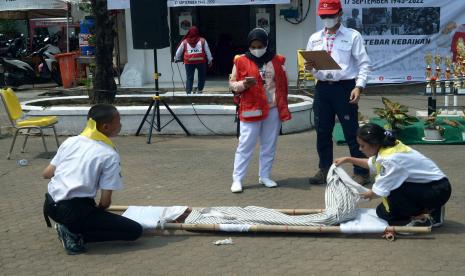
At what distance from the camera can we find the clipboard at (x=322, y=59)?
271 inches

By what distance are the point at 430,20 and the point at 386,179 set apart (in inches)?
408

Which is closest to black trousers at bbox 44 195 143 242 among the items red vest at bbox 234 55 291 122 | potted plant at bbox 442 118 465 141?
red vest at bbox 234 55 291 122

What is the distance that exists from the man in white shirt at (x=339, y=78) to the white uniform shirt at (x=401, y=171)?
1572 mm

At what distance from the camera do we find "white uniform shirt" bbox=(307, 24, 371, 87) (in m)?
7.13

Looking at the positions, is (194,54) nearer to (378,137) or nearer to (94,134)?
(94,134)

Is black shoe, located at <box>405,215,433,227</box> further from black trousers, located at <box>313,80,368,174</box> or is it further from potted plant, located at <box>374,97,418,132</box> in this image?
potted plant, located at <box>374,97,418,132</box>

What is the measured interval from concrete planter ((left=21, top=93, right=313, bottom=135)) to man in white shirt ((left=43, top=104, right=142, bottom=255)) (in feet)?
17.0

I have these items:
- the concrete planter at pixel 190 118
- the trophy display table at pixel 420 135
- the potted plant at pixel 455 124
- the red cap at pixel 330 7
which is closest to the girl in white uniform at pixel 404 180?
the red cap at pixel 330 7

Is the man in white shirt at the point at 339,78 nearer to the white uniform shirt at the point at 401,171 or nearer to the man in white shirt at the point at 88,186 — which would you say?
the white uniform shirt at the point at 401,171

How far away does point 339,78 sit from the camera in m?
7.20

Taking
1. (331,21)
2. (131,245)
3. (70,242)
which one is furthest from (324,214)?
(331,21)

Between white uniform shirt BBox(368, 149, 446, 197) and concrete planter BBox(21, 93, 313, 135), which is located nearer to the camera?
white uniform shirt BBox(368, 149, 446, 197)

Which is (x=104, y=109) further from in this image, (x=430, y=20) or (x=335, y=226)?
(x=430, y=20)

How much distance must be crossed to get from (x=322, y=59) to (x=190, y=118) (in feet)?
13.8
